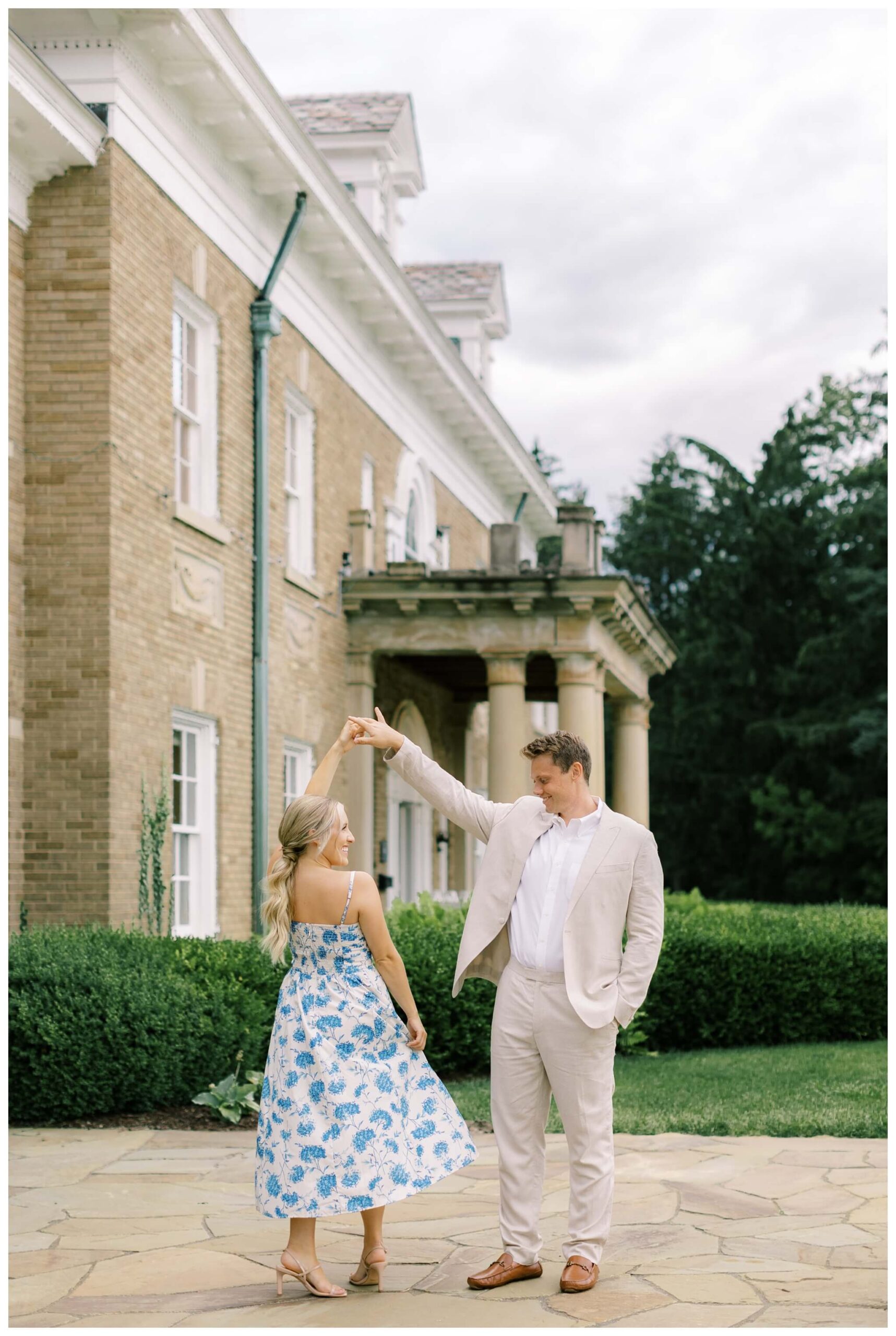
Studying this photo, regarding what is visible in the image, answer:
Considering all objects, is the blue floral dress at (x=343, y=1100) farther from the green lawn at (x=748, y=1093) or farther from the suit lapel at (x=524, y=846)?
the green lawn at (x=748, y=1093)

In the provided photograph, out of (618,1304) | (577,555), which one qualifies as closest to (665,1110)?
(618,1304)

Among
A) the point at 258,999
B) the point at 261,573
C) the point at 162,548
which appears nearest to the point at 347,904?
the point at 258,999

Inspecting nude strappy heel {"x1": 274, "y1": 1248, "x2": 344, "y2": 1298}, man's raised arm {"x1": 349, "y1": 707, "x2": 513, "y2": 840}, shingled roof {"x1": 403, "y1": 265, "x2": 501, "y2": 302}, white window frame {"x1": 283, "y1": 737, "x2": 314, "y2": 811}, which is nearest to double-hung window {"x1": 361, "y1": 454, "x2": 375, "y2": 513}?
white window frame {"x1": 283, "y1": 737, "x2": 314, "y2": 811}

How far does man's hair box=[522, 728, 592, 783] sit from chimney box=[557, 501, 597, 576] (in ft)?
38.0

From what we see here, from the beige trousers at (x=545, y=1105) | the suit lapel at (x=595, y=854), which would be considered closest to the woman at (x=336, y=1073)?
the beige trousers at (x=545, y=1105)

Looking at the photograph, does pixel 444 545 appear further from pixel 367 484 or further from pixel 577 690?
pixel 577 690

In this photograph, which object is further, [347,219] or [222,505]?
[347,219]

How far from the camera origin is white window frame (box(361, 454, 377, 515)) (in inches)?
751

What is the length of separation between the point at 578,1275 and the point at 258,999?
492 centimetres

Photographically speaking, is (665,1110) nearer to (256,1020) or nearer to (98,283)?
(256,1020)

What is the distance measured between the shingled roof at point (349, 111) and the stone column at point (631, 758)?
28.2 feet

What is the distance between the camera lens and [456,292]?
27750 millimetres

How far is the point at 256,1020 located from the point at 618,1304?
4985 millimetres

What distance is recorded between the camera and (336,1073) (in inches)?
211
